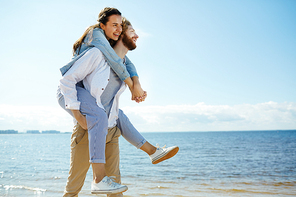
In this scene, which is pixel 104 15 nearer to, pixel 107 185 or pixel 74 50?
pixel 74 50

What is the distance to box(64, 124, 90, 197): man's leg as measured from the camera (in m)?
1.97

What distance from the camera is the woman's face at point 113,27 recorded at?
204cm

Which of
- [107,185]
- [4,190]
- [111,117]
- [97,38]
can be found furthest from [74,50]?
[4,190]

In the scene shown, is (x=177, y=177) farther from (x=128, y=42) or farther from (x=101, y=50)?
(x=101, y=50)

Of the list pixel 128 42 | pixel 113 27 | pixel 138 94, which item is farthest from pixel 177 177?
pixel 113 27

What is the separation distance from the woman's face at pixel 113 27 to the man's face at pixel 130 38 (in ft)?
0.38

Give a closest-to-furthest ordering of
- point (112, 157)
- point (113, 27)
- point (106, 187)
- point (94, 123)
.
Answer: point (106, 187), point (94, 123), point (113, 27), point (112, 157)

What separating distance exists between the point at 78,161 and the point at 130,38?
1.18 meters

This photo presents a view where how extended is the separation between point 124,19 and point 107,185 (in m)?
1.47

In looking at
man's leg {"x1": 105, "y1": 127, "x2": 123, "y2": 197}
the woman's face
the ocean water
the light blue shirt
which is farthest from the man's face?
the ocean water

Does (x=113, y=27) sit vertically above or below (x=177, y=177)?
above

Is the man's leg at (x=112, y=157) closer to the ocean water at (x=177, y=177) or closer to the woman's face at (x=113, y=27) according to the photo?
the woman's face at (x=113, y=27)

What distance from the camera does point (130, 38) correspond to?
2203 mm

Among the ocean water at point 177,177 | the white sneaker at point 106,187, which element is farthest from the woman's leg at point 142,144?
the ocean water at point 177,177
